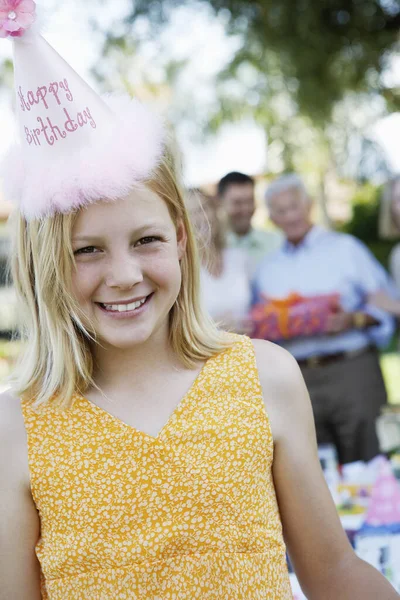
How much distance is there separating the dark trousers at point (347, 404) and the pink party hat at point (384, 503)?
1.27 meters

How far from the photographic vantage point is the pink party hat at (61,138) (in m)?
1.17

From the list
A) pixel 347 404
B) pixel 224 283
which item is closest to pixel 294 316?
pixel 224 283

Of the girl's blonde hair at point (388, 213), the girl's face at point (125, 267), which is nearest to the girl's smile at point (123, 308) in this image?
the girl's face at point (125, 267)

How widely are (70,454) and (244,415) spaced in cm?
32

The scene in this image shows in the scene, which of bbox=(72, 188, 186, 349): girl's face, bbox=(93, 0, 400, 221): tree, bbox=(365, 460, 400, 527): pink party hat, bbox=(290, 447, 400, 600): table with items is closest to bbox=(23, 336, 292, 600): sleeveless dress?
bbox=(72, 188, 186, 349): girl's face

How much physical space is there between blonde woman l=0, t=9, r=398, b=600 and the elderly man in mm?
2144

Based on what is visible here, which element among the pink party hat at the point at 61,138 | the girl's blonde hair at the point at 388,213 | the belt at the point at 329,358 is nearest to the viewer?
the pink party hat at the point at 61,138

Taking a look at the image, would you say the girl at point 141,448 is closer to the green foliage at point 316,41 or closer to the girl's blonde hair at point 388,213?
the girl's blonde hair at point 388,213

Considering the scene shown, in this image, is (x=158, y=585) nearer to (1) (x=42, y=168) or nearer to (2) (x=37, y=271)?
(2) (x=37, y=271)

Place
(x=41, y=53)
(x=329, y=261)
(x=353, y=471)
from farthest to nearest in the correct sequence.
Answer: (x=329, y=261)
(x=353, y=471)
(x=41, y=53)

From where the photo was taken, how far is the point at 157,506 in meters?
1.22

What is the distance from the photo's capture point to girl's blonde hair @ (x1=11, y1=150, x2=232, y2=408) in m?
1.22

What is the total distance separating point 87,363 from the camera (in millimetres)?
1333

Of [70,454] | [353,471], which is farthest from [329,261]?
[70,454]
